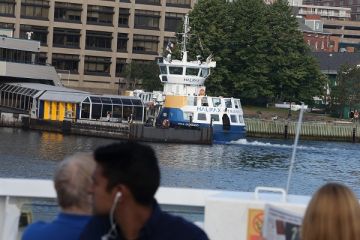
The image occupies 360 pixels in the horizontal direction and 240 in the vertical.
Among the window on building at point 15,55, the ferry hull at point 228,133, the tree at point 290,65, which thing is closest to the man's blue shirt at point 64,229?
the ferry hull at point 228,133

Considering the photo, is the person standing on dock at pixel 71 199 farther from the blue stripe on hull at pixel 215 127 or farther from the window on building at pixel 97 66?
the window on building at pixel 97 66

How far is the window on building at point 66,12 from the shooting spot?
10838 centimetres

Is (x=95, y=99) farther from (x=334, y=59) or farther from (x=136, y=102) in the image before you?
(x=334, y=59)

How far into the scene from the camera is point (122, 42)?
11188cm

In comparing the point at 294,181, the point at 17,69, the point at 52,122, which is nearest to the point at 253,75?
the point at 17,69

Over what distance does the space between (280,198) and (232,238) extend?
38 centimetres

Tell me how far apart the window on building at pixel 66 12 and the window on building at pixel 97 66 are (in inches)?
159

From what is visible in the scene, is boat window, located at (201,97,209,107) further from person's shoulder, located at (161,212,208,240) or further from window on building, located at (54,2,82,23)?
person's shoulder, located at (161,212,208,240)

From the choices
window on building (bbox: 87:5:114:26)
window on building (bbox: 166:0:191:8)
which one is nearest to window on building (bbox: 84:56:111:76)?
window on building (bbox: 87:5:114:26)

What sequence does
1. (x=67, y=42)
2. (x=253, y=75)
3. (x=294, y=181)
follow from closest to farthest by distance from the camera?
(x=294, y=181)
(x=253, y=75)
(x=67, y=42)

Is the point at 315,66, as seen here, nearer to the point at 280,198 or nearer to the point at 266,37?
the point at 266,37

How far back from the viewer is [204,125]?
213ft

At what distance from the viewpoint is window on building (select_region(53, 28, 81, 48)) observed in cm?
10838

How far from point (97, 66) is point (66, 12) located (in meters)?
6.11
